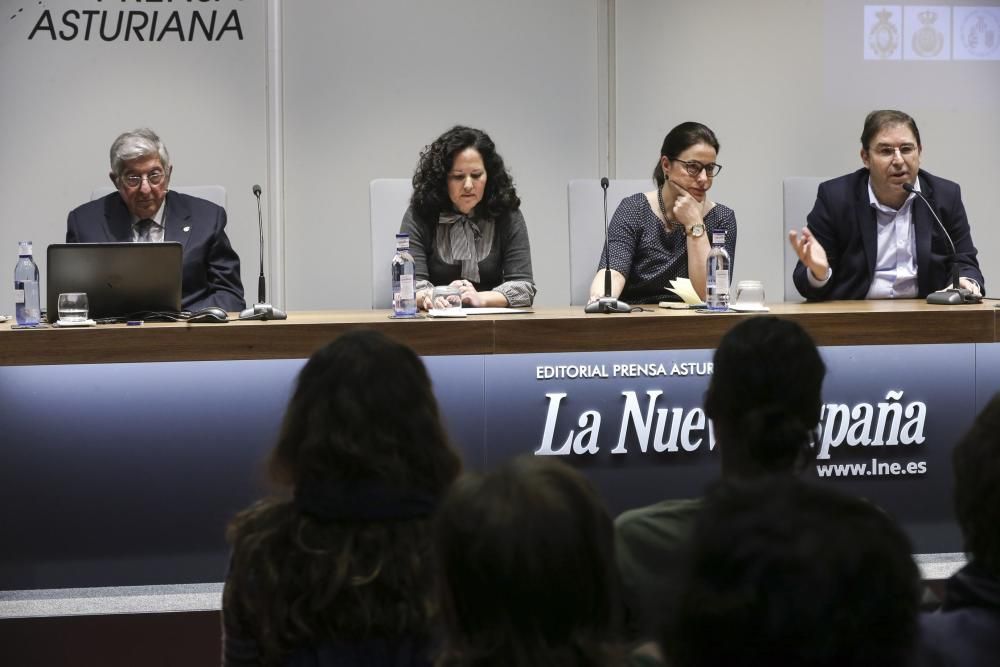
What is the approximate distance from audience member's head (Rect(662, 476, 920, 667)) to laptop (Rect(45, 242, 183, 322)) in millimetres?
2528

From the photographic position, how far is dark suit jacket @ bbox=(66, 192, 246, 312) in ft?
12.0

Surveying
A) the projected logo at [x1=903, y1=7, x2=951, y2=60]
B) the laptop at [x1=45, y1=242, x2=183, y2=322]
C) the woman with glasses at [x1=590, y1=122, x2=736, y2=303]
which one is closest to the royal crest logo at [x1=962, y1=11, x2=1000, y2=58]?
the projected logo at [x1=903, y1=7, x2=951, y2=60]

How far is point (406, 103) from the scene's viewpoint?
536 cm

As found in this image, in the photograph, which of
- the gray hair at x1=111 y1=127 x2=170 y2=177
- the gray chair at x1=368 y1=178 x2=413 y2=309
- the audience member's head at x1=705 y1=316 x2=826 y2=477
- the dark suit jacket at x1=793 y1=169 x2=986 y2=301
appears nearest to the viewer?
the audience member's head at x1=705 y1=316 x2=826 y2=477

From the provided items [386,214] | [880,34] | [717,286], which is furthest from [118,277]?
[880,34]

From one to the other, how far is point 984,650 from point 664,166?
9.90 ft

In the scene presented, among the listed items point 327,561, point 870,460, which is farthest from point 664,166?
point 327,561

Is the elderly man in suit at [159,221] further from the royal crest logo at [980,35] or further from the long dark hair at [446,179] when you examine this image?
the royal crest logo at [980,35]

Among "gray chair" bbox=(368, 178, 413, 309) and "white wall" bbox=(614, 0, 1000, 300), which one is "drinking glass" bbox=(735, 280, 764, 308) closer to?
"gray chair" bbox=(368, 178, 413, 309)

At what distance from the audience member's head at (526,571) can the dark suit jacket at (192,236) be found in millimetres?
2876

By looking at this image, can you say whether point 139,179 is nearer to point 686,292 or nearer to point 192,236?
point 192,236

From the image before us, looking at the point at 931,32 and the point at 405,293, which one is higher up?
the point at 931,32

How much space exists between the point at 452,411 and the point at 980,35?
13.4 feet

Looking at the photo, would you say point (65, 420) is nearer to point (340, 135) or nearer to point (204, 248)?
point (204, 248)
